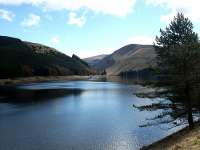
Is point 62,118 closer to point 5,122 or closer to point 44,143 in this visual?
point 5,122

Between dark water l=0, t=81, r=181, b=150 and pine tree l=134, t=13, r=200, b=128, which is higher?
pine tree l=134, t=13, r=200, b=128

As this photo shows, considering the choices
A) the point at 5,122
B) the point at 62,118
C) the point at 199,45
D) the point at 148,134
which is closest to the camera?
the point at 199,45

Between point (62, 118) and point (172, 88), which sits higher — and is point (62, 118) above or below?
below

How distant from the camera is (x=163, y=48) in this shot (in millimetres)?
35156

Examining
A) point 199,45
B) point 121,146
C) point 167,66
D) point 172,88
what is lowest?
point 121,146

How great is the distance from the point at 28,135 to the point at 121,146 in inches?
620

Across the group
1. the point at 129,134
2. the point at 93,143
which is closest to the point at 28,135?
the point at 93,143

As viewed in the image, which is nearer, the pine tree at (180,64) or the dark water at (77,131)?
the pine tree at (180,64)

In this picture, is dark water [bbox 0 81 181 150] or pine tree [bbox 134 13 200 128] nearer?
pine tree [bbox 134 13 200 128]

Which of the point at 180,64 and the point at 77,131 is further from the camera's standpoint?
the point at 77,131

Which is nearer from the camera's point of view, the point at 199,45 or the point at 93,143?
the point at 199,45

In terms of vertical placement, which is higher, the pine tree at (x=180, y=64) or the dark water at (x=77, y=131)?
the pine tree at (x=180, y=64)

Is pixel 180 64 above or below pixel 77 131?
above

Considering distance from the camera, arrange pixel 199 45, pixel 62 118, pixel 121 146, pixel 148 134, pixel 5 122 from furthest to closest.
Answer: pixel 62 118 → pixel 5 122 → pixel 148 134 → pixel 121 146 → pixel 199 45
